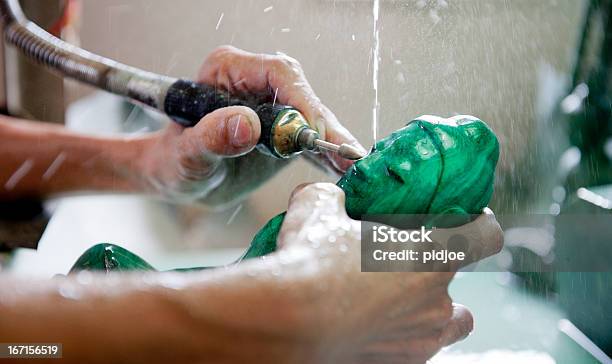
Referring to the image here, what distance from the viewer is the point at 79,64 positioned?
2.73 feet

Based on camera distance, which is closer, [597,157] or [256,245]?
[256,245]

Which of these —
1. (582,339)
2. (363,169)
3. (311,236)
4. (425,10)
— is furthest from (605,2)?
(311,236)

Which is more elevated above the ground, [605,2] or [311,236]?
[605,2]

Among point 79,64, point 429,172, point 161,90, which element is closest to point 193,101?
point 161,90

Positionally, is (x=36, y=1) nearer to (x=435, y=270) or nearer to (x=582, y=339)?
(x=435, y=270)

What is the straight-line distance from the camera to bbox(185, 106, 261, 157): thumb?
65cm

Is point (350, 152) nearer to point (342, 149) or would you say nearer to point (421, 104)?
point (342, 149)

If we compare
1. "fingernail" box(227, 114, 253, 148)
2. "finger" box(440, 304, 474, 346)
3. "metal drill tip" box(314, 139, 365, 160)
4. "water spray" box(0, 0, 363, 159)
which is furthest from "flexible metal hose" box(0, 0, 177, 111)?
"finger" box(440, 304, 474, 346)

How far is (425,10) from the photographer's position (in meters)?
0.77

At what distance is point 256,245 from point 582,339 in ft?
1.64

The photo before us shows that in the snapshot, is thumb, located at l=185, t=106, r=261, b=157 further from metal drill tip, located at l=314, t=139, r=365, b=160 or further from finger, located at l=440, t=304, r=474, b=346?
finger, located at l=440, t=304, r=474, b=346

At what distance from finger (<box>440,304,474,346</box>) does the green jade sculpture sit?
0.11 metres

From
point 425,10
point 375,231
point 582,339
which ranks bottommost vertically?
A: point 582,339

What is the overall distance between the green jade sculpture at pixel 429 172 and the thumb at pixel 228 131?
138 millimetres
